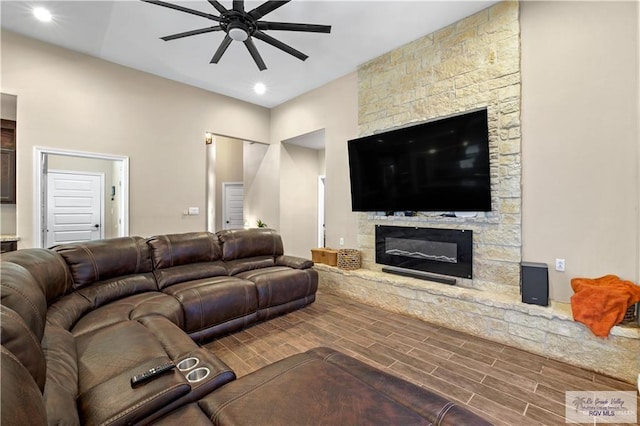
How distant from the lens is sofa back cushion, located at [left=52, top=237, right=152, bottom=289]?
2.45 meters

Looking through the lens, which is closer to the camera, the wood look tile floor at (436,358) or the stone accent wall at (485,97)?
the wood look tile floor at (436,358)

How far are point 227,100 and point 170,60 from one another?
135 centimetres

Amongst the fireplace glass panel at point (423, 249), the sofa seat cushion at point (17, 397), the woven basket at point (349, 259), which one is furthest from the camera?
the woven basket at point (349, 259)

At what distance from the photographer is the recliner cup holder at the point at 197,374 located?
131cm

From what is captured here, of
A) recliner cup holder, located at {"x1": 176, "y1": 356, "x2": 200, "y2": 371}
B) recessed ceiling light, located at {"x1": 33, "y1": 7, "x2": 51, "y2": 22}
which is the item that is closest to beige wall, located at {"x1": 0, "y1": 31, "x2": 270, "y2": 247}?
recessed ceiling light, located at {"x1": 33, "y1": 7, "x2": 51, "y2": 22}

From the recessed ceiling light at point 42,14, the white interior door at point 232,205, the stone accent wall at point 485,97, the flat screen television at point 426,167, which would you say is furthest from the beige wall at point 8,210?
the stone accent wall at point 485,97

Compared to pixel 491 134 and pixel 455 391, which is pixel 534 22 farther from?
pixel 455 391

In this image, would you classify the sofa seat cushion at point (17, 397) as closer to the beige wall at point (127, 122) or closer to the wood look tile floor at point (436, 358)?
the wood look tile floor at point (436, 358)

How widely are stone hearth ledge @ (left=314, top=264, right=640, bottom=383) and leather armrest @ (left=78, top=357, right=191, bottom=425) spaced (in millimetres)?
2775

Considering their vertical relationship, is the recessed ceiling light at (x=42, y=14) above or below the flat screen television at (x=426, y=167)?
above

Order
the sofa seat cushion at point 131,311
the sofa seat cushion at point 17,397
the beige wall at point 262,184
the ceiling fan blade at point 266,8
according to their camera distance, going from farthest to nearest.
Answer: the beige wall at point 262,184
the ceiling fan blade at point 266,8
the sofa seat cushion at point 131,311
the sofa seat cushion at point 17,397

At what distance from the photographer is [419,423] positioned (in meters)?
1.02

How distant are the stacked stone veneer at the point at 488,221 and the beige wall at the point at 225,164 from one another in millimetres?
4839

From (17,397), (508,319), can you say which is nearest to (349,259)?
(508,319)
